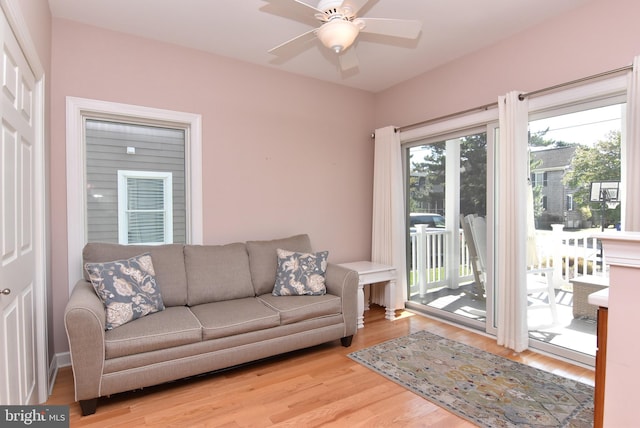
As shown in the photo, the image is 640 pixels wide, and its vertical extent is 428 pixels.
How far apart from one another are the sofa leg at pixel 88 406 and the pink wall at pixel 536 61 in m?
3.81

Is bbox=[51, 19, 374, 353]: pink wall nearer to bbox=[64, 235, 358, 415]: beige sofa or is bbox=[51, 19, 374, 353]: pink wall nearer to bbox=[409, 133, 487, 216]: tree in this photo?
bbox=[64, 235, 358, 415]: beige sofa

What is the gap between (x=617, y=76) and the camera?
2457mm

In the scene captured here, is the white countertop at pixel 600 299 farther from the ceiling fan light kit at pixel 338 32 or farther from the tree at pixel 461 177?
the tree at pixel 461 177

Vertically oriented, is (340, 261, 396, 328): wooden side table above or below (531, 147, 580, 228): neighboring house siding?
below

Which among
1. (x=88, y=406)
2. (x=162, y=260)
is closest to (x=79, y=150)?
(x=162, y=260)

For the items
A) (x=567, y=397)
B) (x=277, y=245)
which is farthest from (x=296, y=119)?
(x=567, y=397)

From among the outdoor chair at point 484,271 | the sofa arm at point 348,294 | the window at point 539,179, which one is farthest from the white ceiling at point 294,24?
the sofa arm at point 348,294

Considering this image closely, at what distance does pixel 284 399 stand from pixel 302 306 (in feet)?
2.49

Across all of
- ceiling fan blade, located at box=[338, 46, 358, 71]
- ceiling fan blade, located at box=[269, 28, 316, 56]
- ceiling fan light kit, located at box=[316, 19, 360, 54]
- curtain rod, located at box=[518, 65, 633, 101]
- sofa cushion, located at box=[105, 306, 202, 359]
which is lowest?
sofa cushion, located at box=[105, 306, 202, 359]

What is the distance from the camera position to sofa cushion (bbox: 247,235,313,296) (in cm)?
329

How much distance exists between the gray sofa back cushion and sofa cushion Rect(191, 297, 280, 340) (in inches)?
7.8

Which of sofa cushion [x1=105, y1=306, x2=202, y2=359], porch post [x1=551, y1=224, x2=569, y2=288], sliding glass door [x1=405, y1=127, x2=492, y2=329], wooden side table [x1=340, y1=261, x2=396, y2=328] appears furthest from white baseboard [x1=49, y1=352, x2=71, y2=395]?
porch post [x1=551, y1=224, x2=569, y2=288]

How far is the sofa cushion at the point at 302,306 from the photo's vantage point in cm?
284

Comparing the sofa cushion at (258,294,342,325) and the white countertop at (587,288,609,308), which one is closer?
the white countertop at (587,288,609,308)
